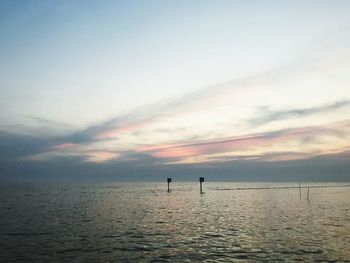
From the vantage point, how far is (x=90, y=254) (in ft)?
83.5

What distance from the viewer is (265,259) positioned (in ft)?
77.2

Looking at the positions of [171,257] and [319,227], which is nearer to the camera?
[171,257]

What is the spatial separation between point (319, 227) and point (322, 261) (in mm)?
18362

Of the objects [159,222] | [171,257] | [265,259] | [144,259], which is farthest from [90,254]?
[159,222]

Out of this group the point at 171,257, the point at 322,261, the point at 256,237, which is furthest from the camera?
the point at 256,237

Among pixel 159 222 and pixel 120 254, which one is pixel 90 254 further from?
pixel 159 222

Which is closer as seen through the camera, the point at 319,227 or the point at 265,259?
the point at 265,259

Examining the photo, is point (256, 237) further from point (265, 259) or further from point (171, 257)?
point (171, 257)

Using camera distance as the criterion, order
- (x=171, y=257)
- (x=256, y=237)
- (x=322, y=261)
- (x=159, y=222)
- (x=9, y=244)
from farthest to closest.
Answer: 1. (x=159, y=222)
2. (x=256, y=237)
3. (x=9, y=244)
4. (x=171, y=257)
5. (x=322, y=261)

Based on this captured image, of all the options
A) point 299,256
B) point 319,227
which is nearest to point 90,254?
point 299,256

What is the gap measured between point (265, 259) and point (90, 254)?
12.8 meters

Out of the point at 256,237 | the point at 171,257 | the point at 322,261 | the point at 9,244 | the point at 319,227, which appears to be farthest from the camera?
the point at 319,227

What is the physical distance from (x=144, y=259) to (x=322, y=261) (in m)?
12.1

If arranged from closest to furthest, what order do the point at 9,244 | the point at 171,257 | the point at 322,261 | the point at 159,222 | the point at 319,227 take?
1. the point at 322,261
2. the point at 171,257
3. the point at 9,244
4. the point at 319,227
5. the point at 159,222
